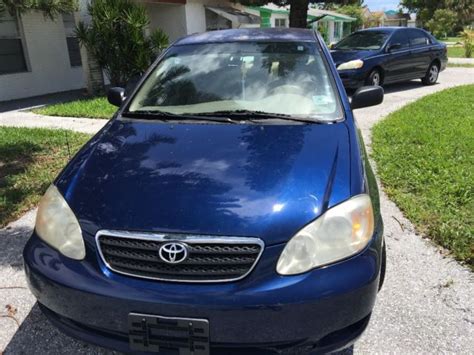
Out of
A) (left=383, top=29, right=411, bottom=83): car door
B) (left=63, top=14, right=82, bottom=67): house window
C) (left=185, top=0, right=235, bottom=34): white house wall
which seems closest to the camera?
(left=383, top=29, right=411, bottom=83): car door

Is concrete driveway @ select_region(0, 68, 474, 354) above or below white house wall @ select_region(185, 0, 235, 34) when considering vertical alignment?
below

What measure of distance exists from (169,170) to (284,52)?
1.70 meters

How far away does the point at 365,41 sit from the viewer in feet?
37.5

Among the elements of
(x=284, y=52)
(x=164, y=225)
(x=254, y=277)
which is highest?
(x=284, y=52)

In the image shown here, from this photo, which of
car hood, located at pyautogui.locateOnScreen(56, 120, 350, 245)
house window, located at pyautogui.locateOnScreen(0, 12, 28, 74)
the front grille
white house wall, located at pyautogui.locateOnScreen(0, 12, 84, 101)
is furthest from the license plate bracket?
house window, located at pyautogui.locateOnScreen(0, 12, 28, 74)

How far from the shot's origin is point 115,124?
10.2 ft

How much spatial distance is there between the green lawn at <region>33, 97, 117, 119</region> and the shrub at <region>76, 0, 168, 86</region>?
4.14 ft

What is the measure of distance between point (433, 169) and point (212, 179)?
375 centimetres

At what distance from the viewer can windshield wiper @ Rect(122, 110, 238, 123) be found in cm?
301

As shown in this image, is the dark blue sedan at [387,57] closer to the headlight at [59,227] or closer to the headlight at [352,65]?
the headlight at [352,65]

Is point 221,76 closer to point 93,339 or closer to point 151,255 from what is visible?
point 151,255

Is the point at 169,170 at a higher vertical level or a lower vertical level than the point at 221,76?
lower

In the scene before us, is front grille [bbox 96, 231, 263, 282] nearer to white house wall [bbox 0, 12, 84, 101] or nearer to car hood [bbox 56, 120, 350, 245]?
car hood [bbox 56, 120, 350, 245]

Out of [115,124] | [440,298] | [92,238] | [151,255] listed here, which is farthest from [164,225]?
[440,298]
